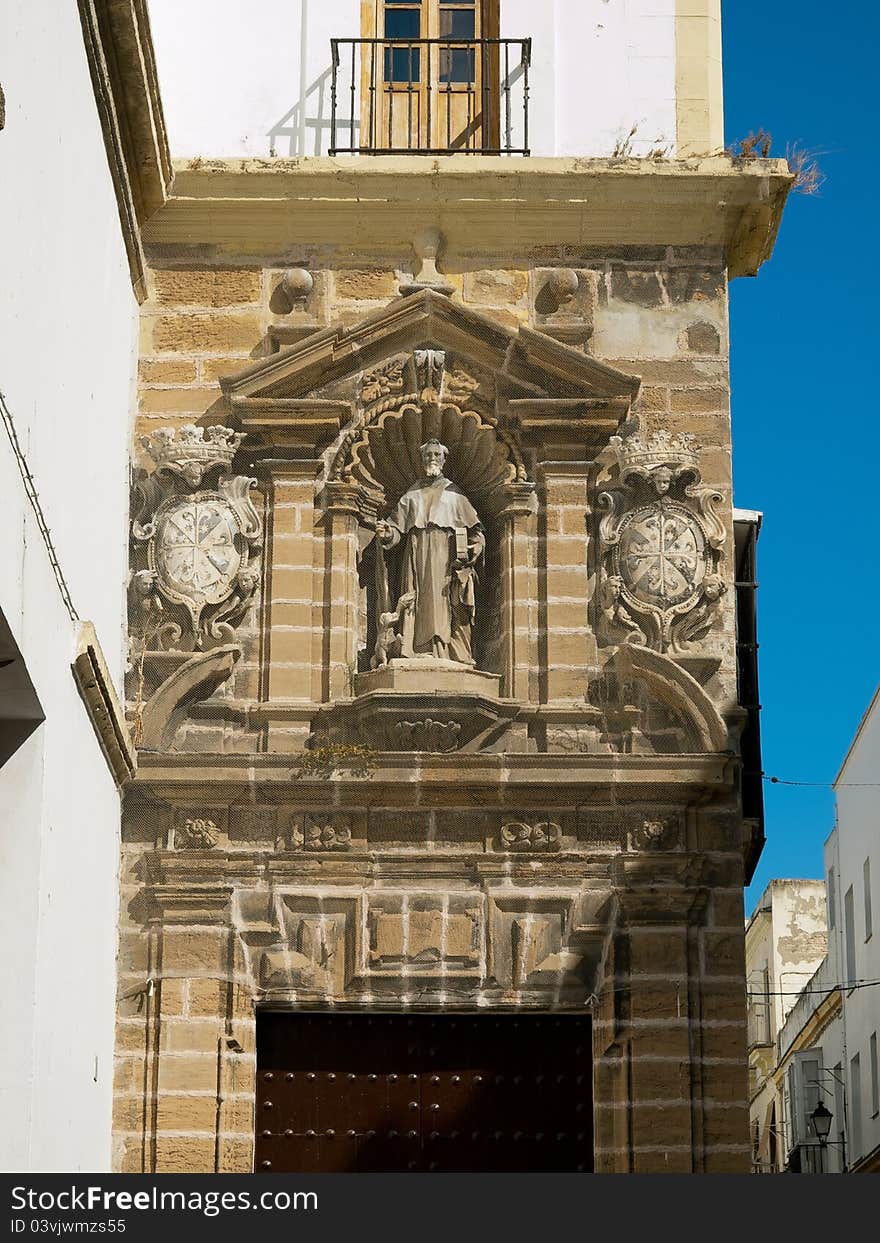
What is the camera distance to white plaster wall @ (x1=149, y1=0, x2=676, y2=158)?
38.5 feet

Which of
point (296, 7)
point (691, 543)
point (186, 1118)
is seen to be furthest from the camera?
point (296, 7)

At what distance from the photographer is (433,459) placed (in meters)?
11.2

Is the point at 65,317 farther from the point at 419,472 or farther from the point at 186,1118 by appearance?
the point at 186,1118

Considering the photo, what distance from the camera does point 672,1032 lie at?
1040 centimetres

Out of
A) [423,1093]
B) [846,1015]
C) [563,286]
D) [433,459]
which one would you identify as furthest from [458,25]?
[846,1015]

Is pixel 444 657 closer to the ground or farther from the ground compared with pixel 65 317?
closer to the ground

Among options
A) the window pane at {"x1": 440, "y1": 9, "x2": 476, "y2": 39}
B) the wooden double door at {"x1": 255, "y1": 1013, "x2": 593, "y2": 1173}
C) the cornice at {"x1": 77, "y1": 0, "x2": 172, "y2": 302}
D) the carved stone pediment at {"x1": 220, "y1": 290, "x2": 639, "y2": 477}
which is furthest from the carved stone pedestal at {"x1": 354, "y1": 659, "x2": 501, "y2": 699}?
the window pane at {"x1": 440, "y1": 9, "x2": 476, "y2": 39}

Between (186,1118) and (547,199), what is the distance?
15.2 feet

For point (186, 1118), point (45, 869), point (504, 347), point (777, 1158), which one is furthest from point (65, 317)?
point (777, 1158)

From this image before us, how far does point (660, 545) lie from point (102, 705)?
2.84 m

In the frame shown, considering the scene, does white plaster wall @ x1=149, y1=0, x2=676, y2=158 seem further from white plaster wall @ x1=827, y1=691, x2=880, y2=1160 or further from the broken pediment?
white plaster wall @ x1=827, y1=691, x2=880, y2=1160

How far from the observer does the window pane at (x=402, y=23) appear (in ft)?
39.6

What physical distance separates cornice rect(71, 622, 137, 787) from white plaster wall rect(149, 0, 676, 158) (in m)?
3.10

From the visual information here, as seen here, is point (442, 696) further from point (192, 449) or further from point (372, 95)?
point (372, 95)
